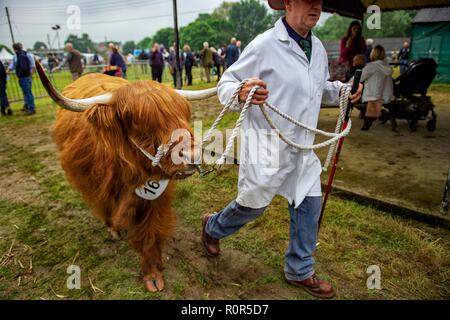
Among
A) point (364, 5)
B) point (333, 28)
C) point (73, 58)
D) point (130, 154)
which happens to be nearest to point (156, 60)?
point (73, 58)

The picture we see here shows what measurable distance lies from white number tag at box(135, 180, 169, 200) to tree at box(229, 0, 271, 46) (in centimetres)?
9000

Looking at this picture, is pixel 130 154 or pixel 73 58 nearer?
pixel 130 154

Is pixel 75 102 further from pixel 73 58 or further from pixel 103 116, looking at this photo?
pixel 73 58

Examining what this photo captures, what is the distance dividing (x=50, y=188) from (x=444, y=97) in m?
11.6

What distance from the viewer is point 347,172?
430 centimetres

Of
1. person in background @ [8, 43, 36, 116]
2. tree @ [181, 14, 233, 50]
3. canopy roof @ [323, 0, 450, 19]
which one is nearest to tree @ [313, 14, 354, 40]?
tree @ [181, 14, 233, 50]

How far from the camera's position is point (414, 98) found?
6.39m

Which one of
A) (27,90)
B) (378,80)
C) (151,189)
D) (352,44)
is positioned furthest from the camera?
(27,90)

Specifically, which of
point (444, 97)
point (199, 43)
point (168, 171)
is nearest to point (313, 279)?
point (168, 171)

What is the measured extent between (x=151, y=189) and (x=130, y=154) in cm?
30

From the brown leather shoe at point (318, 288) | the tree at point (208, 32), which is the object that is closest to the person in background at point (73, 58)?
the brown leather shoe at point (318, 288)

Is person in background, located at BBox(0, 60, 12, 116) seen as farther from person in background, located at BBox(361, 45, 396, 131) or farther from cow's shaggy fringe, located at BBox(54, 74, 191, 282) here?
person in background, located at BBox(361, 45, 396, 131)

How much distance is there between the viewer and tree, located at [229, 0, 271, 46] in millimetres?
86625

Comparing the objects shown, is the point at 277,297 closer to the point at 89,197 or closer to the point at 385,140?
the point at 89,197
